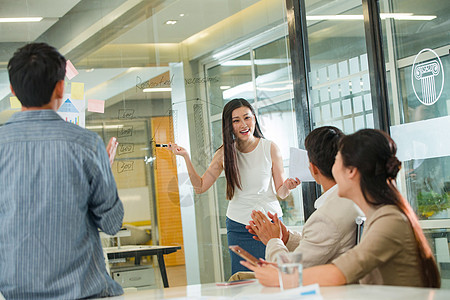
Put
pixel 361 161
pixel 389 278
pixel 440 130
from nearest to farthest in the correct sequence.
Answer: pixel 389 278, pixel 361 161, pixel 440 130

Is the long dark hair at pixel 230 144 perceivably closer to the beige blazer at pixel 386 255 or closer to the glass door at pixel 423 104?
the glass door at pixel 423 104

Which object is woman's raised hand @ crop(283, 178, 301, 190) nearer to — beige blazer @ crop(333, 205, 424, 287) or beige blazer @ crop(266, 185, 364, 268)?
beige blazer @ crop(266, 185, 364, 268)

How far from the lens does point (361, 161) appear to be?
5.54 ft

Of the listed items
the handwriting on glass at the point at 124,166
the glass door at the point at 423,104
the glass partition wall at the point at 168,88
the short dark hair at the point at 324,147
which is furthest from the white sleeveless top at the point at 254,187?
the short dark hair at the point at 324,147

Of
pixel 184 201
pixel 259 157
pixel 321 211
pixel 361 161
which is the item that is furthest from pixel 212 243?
pixel 361 161

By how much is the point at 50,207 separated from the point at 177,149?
191 centimetres

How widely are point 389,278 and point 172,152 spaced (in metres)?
1.99

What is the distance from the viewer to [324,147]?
2.11 metres

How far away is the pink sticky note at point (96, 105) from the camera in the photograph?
3.19 meters

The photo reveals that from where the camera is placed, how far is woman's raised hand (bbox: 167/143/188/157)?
3389mm

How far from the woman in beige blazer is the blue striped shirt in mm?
492

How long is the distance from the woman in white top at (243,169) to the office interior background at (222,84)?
0.07m

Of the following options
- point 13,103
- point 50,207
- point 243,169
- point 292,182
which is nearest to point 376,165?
point 50,207

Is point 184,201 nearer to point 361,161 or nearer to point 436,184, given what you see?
point 436,184
